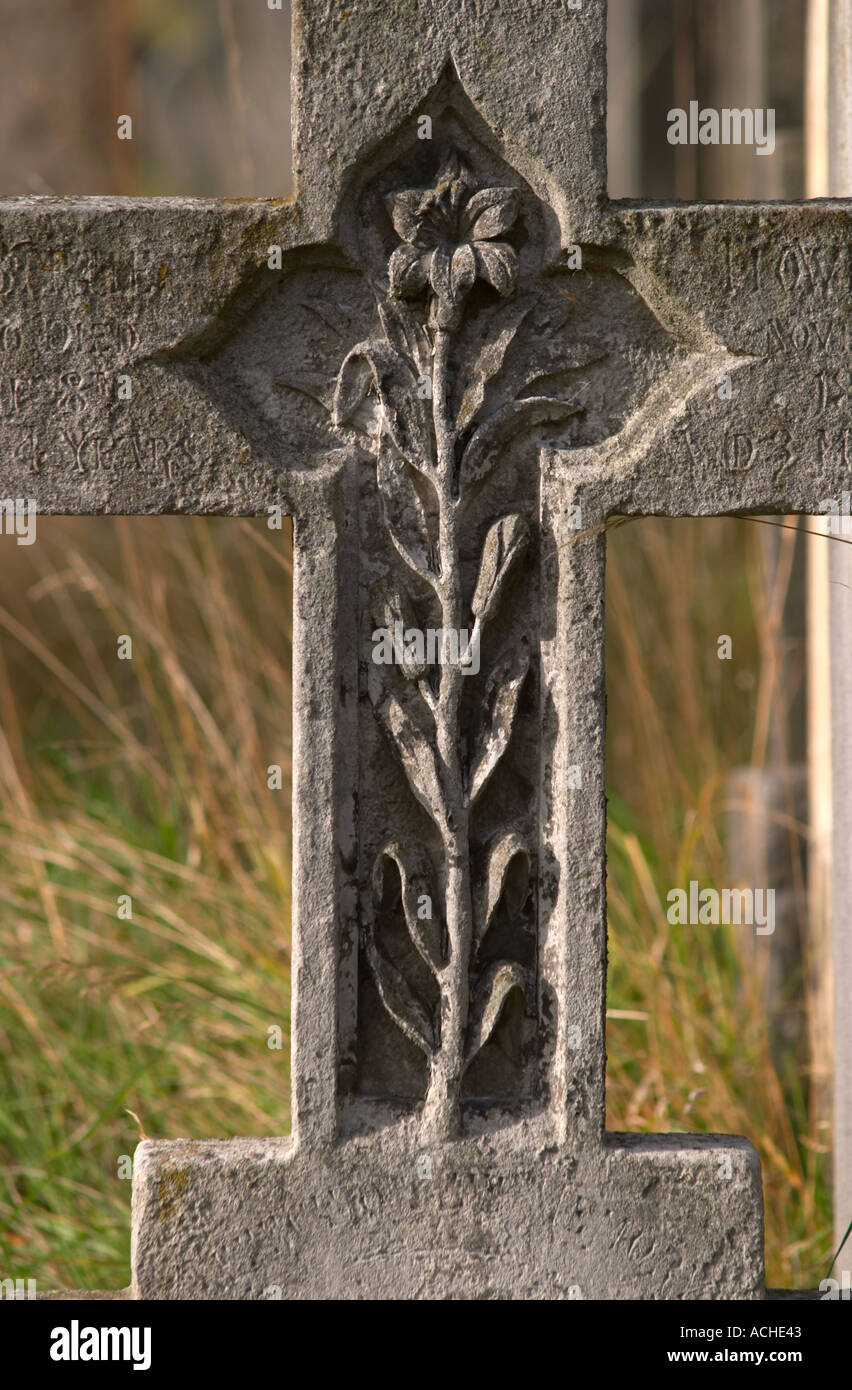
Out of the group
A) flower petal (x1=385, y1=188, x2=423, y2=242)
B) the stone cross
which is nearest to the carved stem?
the stone cross

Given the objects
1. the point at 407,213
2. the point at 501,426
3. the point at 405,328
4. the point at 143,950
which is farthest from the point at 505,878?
the point at 143,950

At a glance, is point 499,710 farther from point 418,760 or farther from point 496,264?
point 496,264

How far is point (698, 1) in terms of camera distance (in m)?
4.06

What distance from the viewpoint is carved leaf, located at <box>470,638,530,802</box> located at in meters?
1.40

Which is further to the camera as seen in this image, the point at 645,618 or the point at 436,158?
the point at 645,618

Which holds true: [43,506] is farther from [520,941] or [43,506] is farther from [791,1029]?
[791,1029]

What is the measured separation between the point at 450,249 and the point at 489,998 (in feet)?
2.42

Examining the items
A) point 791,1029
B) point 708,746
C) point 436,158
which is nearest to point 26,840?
point 708,746

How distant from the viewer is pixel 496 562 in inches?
54.9

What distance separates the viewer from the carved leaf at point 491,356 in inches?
54.5

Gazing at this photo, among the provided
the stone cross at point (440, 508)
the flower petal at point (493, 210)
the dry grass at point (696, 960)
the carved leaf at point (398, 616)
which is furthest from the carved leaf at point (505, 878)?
the dry grass at point (696, 960)

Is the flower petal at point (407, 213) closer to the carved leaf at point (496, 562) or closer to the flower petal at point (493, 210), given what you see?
the flower petal at point (493, 210)

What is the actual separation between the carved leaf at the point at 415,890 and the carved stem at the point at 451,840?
0.06ft
